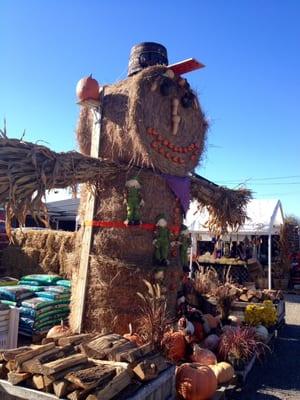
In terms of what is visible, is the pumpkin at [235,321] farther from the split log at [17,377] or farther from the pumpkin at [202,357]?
the split log at [17,377]

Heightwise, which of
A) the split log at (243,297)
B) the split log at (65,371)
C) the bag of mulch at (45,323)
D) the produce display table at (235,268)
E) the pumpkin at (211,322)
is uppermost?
the produce display table at (235,268)

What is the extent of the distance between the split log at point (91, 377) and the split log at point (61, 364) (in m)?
0.11

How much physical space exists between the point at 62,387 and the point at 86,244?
277 cm

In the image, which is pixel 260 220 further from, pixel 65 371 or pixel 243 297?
pixel 65 371

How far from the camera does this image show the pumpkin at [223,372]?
15.5ft

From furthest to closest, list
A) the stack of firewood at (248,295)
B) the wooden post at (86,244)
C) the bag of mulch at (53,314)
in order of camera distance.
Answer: the stack of firewood at (248,295), the bag of mulch at (53,314), the wooden post at (86,244)

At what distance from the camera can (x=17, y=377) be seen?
3.18 metres

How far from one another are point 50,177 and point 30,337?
3500 mm

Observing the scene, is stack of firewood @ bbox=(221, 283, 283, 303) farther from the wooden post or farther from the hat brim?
the hat brim

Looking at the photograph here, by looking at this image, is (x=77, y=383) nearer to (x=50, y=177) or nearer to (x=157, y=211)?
(x=50, y=177)

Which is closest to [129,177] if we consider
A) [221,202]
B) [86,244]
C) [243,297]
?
[86,244]

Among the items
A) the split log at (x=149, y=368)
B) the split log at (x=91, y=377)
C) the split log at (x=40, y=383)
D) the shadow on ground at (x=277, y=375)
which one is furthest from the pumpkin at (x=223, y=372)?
the split log at (x=40, y=383)

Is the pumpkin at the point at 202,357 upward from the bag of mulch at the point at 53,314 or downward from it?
downward

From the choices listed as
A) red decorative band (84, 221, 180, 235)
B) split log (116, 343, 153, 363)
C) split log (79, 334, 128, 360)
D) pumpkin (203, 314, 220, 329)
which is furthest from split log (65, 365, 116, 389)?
pumpkin (203, 314, 220, 329)
